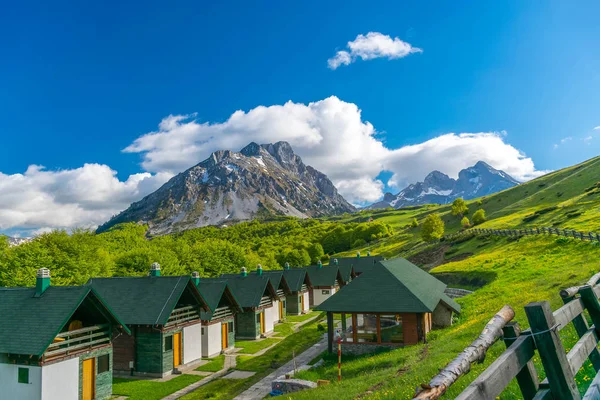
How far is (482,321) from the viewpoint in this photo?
920 inches

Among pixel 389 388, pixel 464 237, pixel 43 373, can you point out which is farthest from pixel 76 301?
pixel 464 237

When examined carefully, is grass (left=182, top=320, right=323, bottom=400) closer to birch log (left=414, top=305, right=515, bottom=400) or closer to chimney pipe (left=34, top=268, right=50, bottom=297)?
chimney pipe (left=34, top=268, right=50, bottom=297)

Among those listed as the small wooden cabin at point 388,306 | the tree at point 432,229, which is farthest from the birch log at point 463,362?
the tree at point 432,229

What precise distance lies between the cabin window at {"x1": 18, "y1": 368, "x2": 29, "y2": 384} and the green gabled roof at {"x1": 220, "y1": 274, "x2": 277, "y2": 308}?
2238 cm

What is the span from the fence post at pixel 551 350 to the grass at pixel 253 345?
3507 centimetres

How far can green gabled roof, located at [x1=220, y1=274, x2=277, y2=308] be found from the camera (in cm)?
4308

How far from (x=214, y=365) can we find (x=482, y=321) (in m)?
20.1

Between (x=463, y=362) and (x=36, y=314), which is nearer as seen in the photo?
(x=463, y=362)

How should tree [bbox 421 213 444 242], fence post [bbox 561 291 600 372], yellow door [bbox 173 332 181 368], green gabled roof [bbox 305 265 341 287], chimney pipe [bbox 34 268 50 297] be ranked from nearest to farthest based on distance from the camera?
fence post [bbox 561 291 600 372] → chimney pipe [bbox 34 268 50 297] → yellow door [bbox 173 332 181 368] → green gabled roof [bbox 305 265 341 287] → tree [bbox 421 213 444 242]

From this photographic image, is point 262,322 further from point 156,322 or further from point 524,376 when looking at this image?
point 524,376

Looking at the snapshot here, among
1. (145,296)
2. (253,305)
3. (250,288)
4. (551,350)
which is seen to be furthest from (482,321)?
(250,288)

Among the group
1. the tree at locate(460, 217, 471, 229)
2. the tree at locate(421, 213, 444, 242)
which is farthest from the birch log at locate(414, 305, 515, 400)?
the tree at locate(460, 217, 471, 229)

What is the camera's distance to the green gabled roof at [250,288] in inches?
1696

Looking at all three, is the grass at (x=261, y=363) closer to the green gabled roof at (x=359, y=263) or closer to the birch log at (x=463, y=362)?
the birch log at (x=463, y=362)
